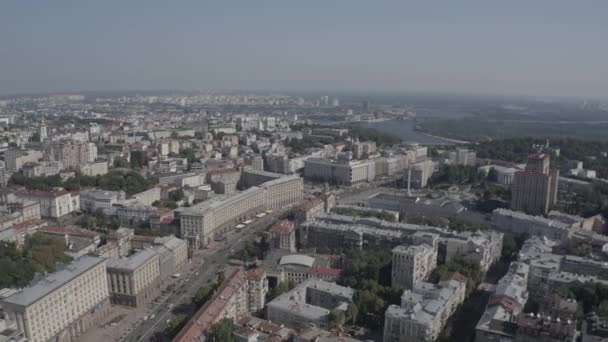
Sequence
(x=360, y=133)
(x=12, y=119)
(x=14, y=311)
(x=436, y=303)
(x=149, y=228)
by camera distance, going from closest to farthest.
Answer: (x=14, y=311) < (x=436, y=303) < (x=149, y=228) < (x=360, y=133) < (x=12, y=119)

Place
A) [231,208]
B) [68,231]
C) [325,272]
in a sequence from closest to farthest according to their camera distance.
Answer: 1. [325,272]
2. [68,231]
3. [231,208]

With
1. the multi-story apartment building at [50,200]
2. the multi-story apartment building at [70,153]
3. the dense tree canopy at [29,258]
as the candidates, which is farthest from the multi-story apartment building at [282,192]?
the multi-story apartment building at [70,153]

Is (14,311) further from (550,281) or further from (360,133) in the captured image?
(360,133)

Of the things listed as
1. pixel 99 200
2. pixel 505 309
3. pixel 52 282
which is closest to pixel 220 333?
pixel 52 282

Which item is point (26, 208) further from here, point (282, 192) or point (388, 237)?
point (388, 237)

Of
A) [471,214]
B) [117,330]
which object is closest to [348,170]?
[471,214]

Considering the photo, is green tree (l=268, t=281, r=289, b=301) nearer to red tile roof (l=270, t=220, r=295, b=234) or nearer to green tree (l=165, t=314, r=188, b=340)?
green tree (l=165, t=314, r=188, b=340)

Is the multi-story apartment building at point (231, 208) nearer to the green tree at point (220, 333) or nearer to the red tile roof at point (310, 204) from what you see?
the red tile roof at point (310, 204)
